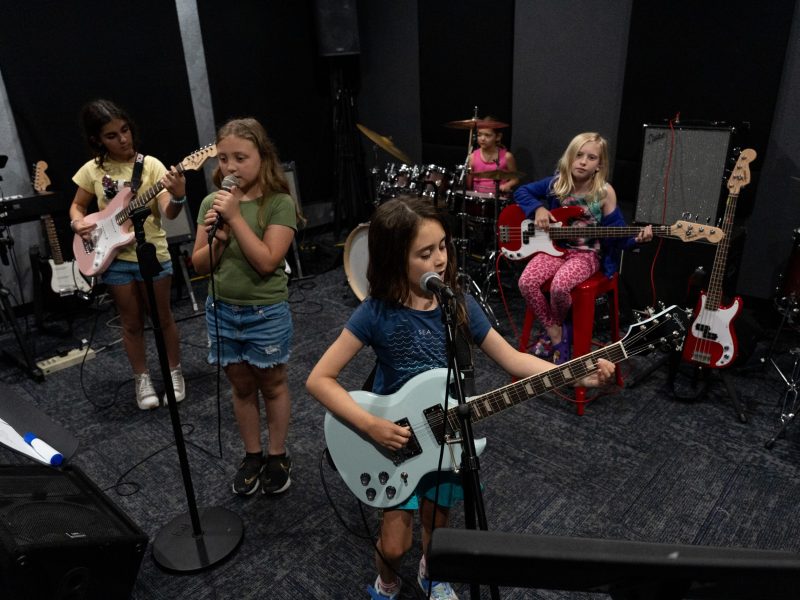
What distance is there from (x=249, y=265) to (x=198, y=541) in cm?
109

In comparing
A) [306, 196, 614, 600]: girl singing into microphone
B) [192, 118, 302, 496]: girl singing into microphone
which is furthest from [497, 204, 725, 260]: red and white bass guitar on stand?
[306, 196, 614, 600]: girl singing into microphone

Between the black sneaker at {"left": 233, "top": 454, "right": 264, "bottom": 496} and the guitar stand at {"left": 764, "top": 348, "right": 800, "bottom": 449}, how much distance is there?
2.36 meters

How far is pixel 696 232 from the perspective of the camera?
2.97 m

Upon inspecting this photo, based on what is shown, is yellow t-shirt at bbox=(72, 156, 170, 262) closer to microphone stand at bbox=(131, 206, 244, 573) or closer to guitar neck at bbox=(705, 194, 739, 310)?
microphone stand at bbox=(131, 206, 244, 573)

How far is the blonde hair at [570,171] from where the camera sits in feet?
10.4

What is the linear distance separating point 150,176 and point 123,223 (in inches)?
10.4

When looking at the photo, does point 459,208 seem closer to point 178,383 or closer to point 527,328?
point 527,328

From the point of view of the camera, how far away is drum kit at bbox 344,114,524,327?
4.27 metres

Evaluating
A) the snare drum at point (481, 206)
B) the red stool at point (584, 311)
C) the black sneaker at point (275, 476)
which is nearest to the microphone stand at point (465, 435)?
the black sneaker at point (275, 476)

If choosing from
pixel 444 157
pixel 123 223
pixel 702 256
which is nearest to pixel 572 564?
pixel 123 223

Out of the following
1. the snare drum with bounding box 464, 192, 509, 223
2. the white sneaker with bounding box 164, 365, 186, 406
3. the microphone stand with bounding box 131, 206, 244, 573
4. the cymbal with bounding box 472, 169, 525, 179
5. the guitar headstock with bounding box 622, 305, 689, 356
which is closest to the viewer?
the guitar headstock with bounding box 622, 305, 689, 356

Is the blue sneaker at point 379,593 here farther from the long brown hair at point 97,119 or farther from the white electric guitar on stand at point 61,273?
the white electric guitar on stand at point 61,273

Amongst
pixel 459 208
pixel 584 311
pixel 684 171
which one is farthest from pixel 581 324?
pixel 459 208

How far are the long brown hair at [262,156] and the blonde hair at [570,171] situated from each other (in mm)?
1727
